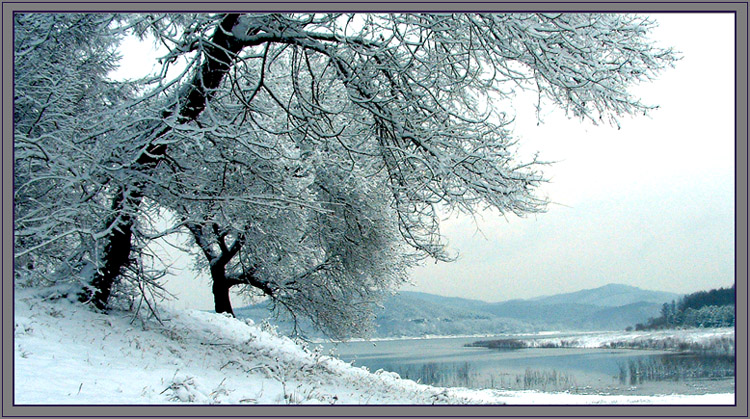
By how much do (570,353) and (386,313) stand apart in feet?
32.6

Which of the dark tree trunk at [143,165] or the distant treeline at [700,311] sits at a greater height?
the dark tree trunk at [143,165]

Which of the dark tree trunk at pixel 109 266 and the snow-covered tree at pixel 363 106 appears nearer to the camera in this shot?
the snow-covered tree at pixel 363 106

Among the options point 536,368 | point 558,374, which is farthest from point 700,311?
point 536,368

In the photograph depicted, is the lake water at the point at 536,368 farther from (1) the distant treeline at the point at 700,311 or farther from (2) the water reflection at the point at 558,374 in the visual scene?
(1) the distant treeline at the point at 700,311

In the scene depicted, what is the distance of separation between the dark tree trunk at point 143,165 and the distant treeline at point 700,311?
6.33m

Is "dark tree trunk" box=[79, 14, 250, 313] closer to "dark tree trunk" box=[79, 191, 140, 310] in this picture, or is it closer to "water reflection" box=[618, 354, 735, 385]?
"dark tree trunk" box=[79, 191, 140, 310]

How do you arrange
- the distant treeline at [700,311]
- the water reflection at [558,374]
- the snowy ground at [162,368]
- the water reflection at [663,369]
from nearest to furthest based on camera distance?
the snowy ground at [162,368] < the distant treeline at [700,311] < the water reflection at [558,374] < the water reflection at [663,369]

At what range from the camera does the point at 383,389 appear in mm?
7984

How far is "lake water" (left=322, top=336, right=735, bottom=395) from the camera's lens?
37.8 feet

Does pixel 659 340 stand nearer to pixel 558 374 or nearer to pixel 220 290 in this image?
pixel 558 374

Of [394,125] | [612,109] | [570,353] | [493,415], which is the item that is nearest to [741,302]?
[493,415]

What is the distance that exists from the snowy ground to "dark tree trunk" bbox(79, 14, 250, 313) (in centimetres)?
52

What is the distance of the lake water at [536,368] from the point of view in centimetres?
1152

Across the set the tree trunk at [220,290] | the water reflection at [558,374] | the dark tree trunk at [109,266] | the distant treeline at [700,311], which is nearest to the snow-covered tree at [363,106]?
the dark tree trunk at [109,266]
